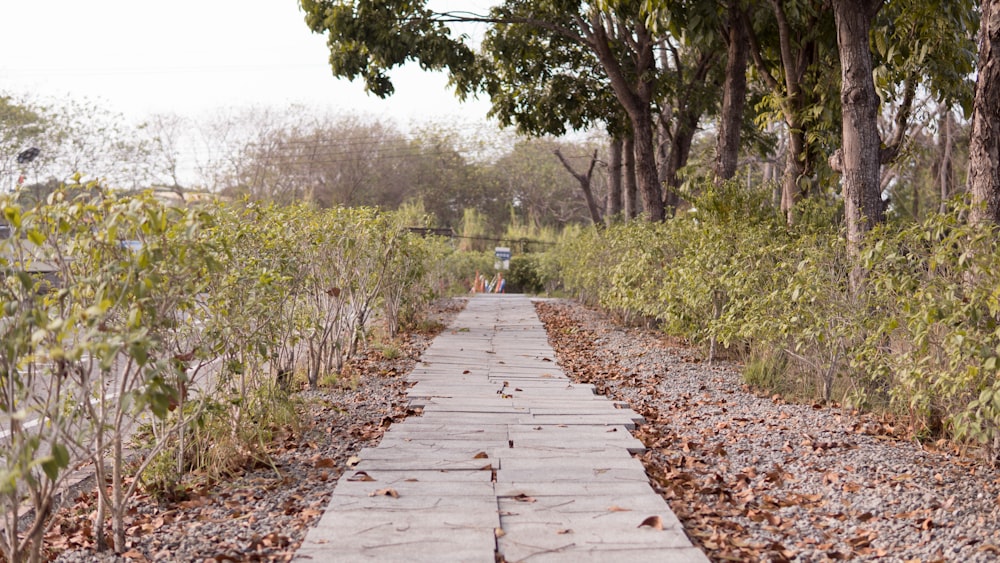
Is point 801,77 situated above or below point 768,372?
above

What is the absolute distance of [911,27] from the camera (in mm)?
7922

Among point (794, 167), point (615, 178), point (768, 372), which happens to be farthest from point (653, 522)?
point (615, 178)

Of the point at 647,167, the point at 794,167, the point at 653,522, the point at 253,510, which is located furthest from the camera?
the point at 647,167

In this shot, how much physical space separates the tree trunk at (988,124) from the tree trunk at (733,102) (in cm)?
446

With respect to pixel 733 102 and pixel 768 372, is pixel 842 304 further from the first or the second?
pixel 733 102

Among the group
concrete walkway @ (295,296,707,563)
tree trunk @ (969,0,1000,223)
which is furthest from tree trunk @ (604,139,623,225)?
tree trunk @ (969,0,1000,223)

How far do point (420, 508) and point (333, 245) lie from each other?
396cm

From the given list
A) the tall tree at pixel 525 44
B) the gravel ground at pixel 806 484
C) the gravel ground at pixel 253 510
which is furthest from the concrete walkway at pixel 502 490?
the tall tree at pixel 525 44

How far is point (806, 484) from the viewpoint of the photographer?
4.16 metres

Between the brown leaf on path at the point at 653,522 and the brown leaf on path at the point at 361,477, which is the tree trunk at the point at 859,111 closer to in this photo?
the brown leaf on path at the point at 653,522

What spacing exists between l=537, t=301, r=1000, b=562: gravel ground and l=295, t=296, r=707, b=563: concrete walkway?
10.3 inches

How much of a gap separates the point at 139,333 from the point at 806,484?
3.13m

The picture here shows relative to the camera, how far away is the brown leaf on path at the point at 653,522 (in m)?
3.33

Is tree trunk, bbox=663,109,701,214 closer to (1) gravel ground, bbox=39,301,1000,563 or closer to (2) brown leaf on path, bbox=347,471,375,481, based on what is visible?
(1) gravel ground, bbox=39,301,1000,563
